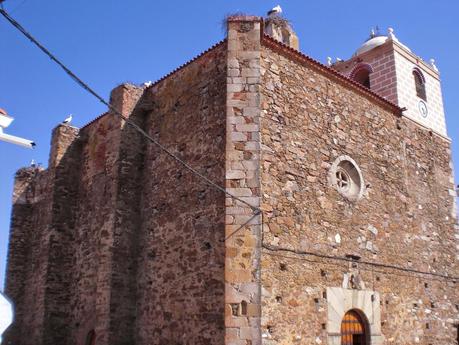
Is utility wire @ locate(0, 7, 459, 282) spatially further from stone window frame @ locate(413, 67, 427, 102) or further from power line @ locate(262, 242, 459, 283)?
stone window frame @ locate(413, 67, 427, 102)

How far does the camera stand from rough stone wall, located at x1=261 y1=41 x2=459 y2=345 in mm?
9203

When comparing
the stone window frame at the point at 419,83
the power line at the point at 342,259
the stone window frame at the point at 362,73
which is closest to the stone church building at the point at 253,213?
the power line at the point at 342,259

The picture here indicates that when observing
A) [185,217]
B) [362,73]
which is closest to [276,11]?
[362,73]

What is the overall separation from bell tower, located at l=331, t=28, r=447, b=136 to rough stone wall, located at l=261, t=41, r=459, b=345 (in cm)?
72

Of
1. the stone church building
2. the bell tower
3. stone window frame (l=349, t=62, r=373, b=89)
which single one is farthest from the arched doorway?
stone window frame (l=349, t=62, r=373, b=89)

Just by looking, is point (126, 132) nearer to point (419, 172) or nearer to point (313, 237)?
point (313, 237)

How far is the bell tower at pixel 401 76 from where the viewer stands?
13.9 m

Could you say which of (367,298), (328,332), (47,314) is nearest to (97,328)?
(47,314)

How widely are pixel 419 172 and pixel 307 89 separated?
4578mm

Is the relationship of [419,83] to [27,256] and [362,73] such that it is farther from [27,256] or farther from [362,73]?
[27,256]

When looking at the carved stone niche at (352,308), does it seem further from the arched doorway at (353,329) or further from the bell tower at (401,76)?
the bell tower at (401,76)

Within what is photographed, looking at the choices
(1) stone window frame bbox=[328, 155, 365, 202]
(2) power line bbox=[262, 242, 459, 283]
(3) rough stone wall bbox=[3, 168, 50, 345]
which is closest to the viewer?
(2) power line bbox=[262, 242, 459, 283]

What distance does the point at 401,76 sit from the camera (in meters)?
14.1

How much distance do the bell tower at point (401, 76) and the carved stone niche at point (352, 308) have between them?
551 cm
